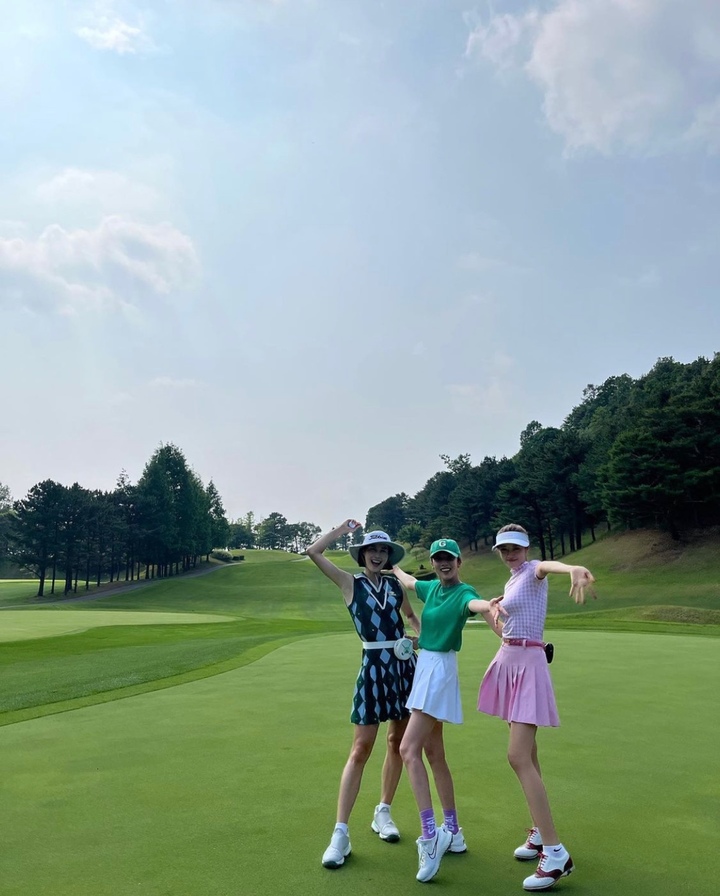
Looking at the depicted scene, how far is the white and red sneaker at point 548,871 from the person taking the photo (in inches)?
158

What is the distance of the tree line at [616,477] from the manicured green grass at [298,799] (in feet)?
155

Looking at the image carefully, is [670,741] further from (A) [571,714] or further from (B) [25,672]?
(B) [25,672]

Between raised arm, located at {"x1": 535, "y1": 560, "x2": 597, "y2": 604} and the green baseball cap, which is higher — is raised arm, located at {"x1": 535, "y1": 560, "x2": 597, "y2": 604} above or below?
below

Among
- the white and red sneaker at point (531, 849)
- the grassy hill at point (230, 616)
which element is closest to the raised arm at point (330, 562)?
the white and red sneaker at point (531, 849)

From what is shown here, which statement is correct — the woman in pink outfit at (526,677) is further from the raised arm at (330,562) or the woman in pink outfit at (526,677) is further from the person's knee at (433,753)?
the raised arm at (330,562)

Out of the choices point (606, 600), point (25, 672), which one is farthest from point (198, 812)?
point (606, 600)

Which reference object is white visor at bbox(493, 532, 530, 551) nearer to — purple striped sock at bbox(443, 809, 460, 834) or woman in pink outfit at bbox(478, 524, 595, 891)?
woman in pink outfit at bbox(478, 524, 595, 891)

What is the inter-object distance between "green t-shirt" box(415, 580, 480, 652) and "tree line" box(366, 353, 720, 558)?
51787mm

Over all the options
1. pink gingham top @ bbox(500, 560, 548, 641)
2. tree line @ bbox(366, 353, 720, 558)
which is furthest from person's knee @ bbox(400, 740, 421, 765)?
tree line @ bbox(366, 353, 720, 558)

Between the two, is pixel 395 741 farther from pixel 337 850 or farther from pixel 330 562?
pixel 330 562

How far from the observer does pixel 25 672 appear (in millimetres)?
14219

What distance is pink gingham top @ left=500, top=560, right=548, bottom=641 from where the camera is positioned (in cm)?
472

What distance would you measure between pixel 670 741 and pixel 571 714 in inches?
59.8

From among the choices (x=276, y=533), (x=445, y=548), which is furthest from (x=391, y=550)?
(x=276, y=533)
